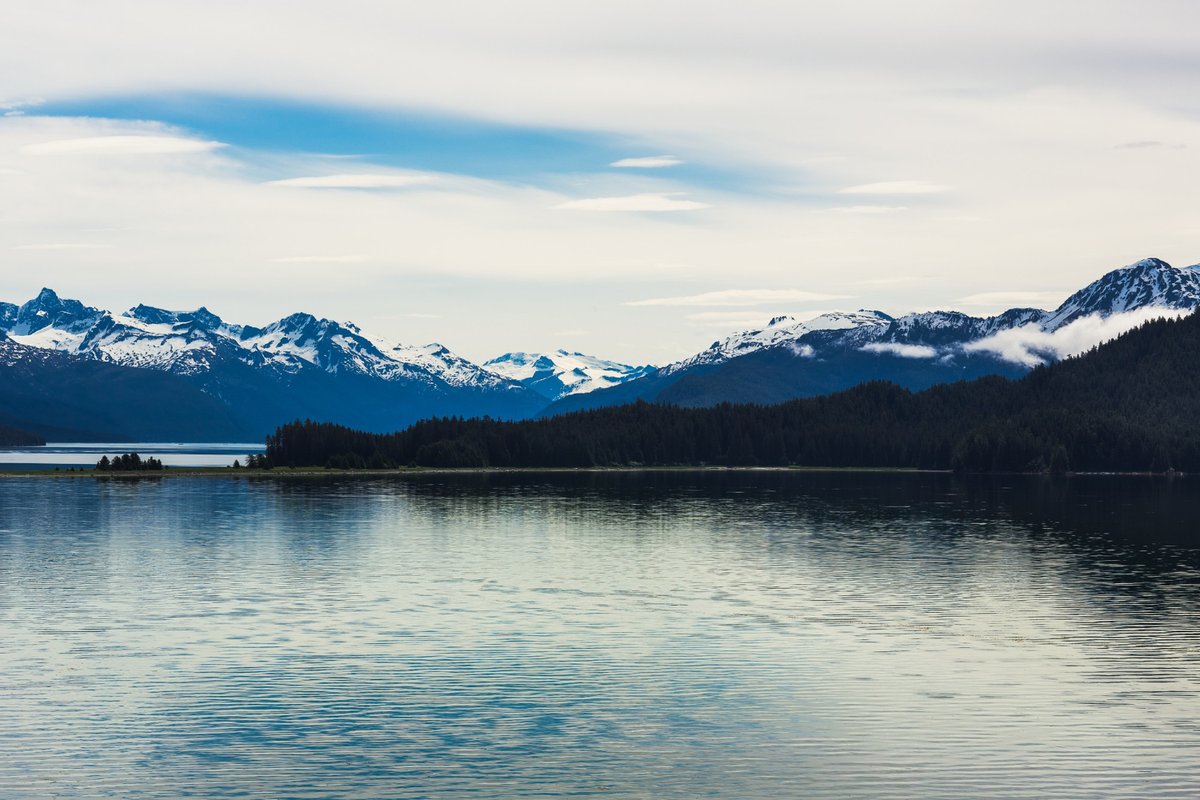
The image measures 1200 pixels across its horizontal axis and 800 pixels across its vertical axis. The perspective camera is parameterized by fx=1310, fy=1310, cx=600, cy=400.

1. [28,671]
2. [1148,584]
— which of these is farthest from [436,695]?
[1148,584]

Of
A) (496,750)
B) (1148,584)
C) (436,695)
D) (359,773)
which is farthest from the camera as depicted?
(1148,584)

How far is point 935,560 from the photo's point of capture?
383ft

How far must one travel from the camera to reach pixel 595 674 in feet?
198

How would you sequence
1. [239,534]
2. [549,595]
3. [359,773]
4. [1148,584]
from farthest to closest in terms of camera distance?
1. [239,534]
2. [1148,584]
3. [549,595]
4. [359,773]

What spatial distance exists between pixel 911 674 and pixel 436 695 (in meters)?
21.9

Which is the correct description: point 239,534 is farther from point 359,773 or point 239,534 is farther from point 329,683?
point 359,773

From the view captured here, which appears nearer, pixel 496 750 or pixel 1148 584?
pixel 496 750

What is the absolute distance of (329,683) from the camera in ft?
189

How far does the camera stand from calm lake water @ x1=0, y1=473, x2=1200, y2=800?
43.0m

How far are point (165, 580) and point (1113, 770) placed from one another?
2916 inches

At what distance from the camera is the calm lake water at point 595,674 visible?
43031 mm

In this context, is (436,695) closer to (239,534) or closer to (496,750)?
(496,750)

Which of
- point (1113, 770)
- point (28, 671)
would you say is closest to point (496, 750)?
point (1113, 770)

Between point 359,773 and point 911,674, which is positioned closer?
point 359,773
